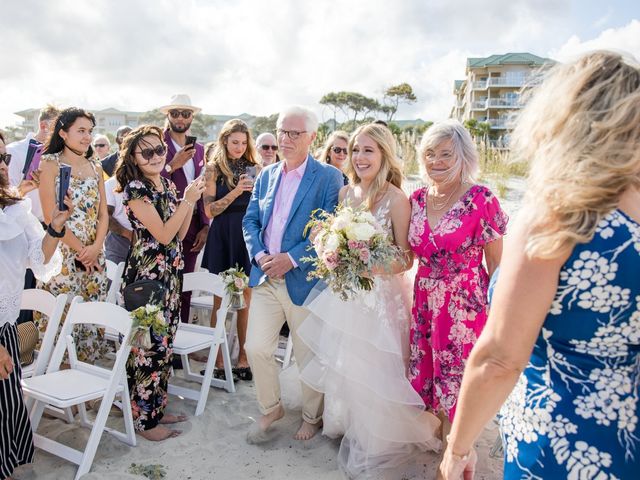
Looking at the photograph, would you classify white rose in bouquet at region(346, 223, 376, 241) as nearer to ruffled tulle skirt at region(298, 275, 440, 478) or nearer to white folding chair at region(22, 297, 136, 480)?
ruffled tulle skirt at region(298, 275, 440, 478)

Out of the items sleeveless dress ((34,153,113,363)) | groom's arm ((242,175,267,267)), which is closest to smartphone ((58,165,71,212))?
sleeveless dress ((34,153,113,363))

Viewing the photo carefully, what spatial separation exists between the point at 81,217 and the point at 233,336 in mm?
2290

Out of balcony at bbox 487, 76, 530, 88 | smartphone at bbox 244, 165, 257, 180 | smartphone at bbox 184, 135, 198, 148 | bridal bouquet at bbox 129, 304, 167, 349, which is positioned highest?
balcony at bbox 487, 76, 530, 88

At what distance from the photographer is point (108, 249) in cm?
618

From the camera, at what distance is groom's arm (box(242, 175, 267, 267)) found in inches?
174

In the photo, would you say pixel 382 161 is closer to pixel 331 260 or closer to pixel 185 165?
pixel 331 260

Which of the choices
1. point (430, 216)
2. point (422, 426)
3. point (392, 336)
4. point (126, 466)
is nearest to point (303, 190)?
point (430, 216)

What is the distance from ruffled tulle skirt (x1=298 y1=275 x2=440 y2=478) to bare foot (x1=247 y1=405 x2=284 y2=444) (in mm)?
586

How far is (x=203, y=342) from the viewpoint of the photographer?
4.79 metres

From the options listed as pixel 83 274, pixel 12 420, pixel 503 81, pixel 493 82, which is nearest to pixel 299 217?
pixel 83 274

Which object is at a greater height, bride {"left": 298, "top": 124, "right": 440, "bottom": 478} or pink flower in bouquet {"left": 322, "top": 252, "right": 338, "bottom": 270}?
pink flower in bouquet {"left": 322, "top": 252, "right": 338, "bottom": 270}

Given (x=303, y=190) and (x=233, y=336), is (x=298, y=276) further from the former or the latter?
(x=233, y=336)

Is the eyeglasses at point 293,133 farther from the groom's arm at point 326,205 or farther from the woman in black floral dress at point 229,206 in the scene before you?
the woman in black floral dress at point 229,206

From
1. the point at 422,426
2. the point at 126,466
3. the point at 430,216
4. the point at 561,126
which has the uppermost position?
the point at 561,126
